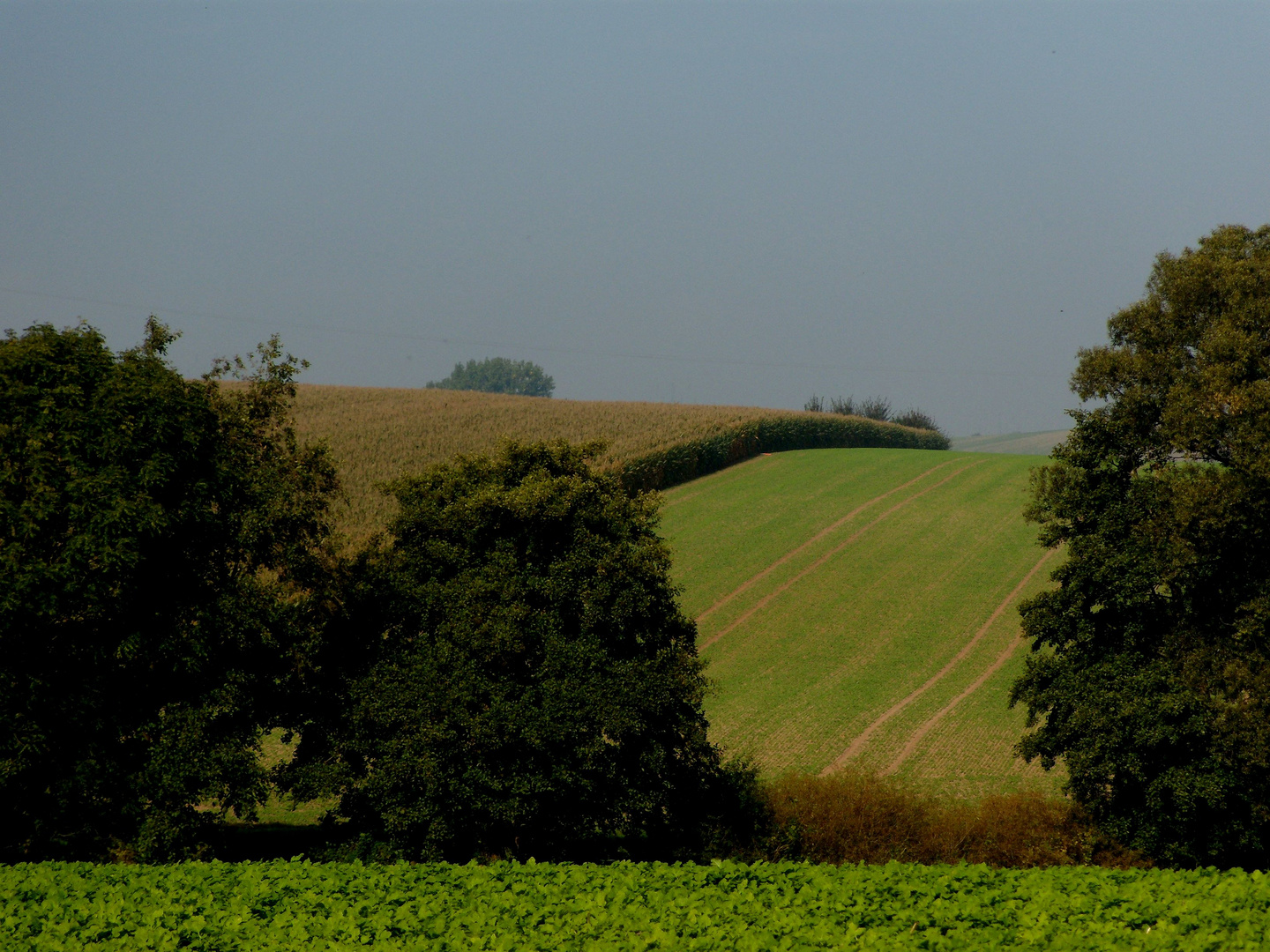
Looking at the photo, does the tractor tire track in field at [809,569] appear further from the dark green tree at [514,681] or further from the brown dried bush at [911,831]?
the dark green tree at [514,681]

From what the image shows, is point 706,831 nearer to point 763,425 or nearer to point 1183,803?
point 1183,803

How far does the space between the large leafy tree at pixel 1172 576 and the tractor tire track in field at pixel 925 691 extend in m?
8.34

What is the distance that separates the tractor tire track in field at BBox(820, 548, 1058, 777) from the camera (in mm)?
35500

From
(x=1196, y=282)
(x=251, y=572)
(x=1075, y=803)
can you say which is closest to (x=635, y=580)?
(x=251, y=572)

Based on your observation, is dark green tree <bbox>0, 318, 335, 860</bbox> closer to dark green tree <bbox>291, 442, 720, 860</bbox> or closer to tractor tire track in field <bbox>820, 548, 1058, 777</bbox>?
dark green tree <bbox>291, 442, 720, 860</bbox>

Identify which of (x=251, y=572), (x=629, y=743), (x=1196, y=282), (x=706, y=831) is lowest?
(x=706, y=831)

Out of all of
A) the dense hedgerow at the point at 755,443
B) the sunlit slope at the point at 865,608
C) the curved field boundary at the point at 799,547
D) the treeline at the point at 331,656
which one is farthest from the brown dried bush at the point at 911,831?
the dense hedgerow at the point at 755,443

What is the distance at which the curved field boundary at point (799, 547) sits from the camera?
172 ft

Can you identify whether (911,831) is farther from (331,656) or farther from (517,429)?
(517,429)

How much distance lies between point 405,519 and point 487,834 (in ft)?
27.2

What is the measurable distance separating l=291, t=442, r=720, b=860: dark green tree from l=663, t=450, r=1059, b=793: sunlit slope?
11.2 m

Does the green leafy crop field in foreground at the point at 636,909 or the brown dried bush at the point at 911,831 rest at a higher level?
the green leafy crop field in foreground at the point at 636,909

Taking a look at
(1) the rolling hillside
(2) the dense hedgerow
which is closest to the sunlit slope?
(2) the dense hedgerow

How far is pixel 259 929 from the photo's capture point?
13312 mm
